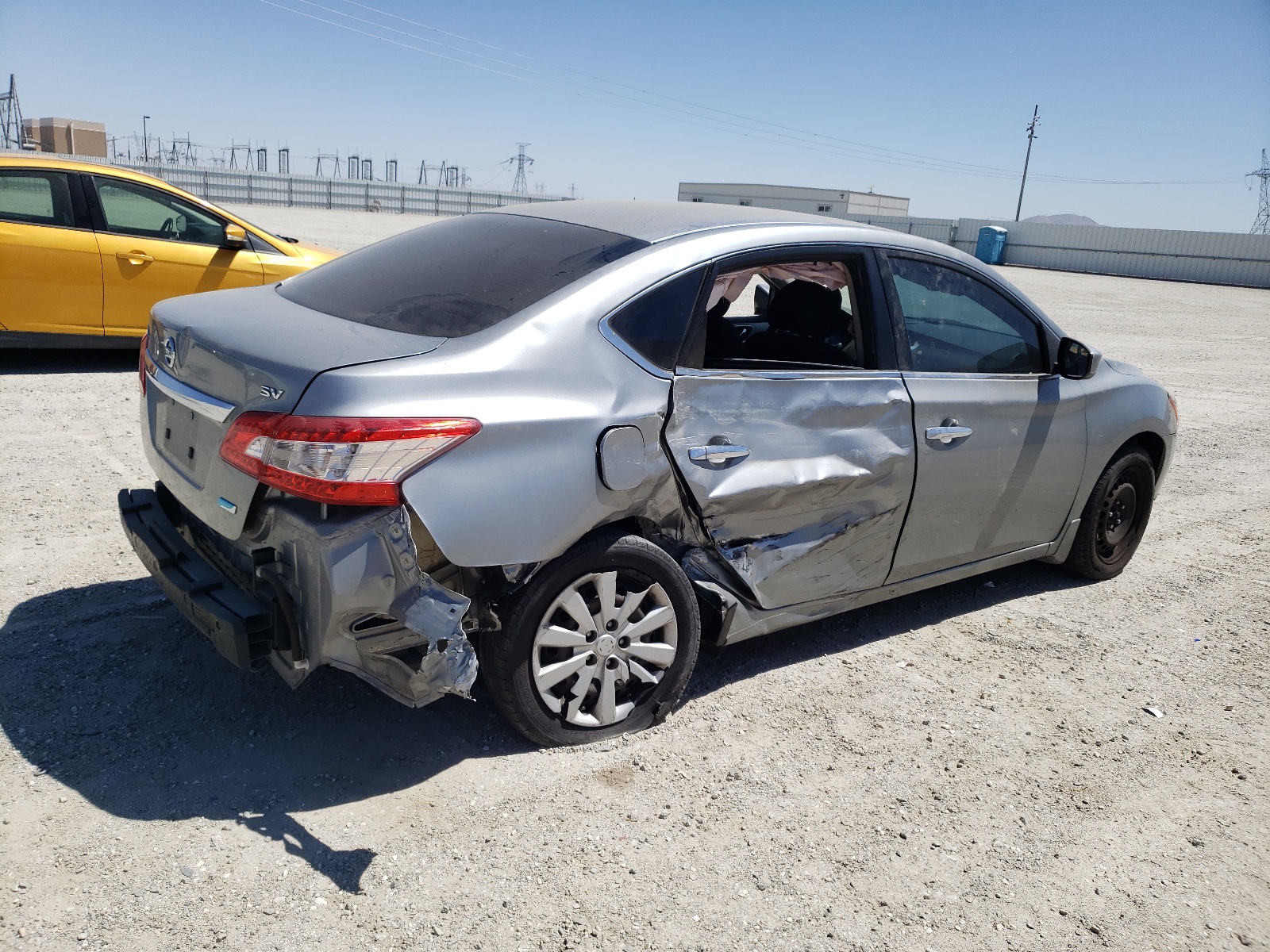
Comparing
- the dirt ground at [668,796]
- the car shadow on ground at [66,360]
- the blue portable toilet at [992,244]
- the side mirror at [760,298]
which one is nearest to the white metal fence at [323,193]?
the blue portable toilet at [992,244]

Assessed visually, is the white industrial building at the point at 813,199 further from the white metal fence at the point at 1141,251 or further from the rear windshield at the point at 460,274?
the rear windshield at the point at 460,274

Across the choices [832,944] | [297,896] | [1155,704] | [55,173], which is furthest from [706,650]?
[55,173]

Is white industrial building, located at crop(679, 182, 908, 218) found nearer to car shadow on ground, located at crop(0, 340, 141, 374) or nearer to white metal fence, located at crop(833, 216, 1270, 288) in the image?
white metal fence, located at crop(833, 216, 1270, 288)

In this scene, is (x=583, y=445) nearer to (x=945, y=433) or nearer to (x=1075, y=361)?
(x=945, y=433)

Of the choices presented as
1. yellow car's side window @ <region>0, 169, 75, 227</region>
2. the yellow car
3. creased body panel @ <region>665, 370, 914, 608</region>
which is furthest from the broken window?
yellow car's side window @ <region>0, 169, 75, 227</region>

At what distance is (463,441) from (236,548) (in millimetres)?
801

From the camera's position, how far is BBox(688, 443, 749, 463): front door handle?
10.2 ft

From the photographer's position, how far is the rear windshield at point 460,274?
2.98 meters

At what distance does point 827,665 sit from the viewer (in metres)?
3.95

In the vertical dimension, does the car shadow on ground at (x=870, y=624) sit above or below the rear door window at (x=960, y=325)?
below

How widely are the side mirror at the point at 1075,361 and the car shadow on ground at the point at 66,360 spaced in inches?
269

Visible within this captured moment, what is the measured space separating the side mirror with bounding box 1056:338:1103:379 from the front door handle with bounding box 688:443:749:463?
1.93 m

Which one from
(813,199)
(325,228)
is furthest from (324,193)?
(813,199)

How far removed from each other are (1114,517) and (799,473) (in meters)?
2.52
